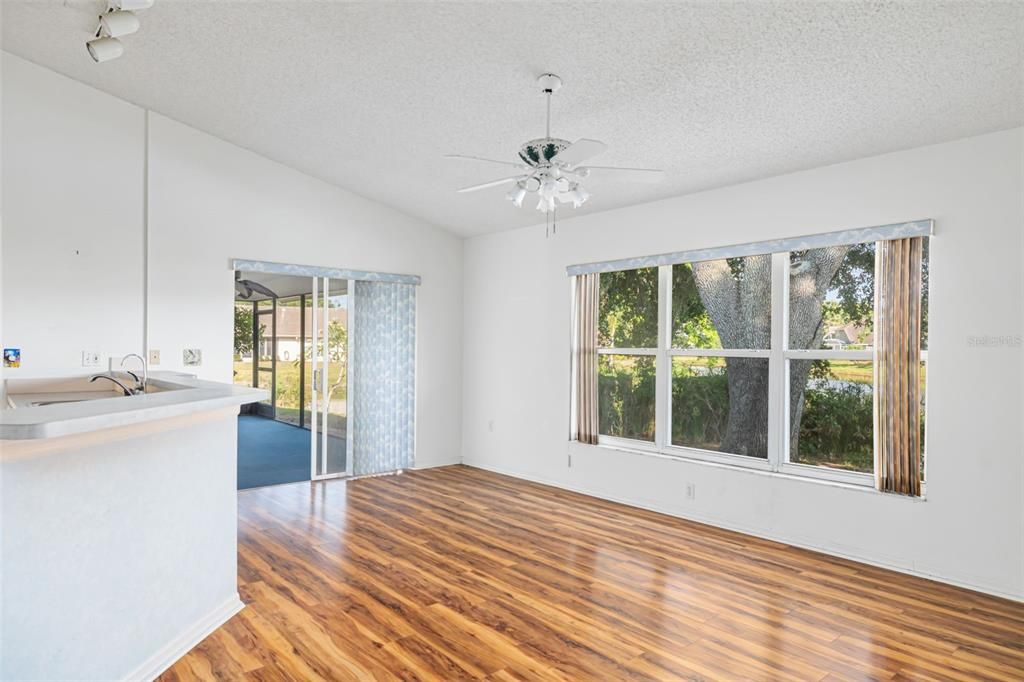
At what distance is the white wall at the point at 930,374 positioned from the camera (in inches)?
138

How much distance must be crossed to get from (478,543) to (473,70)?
123 inches

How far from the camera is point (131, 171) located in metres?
4.90

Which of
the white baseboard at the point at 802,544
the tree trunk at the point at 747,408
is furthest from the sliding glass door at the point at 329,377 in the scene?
the tree trunk at the point at 747,408

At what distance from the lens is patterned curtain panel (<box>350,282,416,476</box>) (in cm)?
636

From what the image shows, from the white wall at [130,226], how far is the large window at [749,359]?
116 inches

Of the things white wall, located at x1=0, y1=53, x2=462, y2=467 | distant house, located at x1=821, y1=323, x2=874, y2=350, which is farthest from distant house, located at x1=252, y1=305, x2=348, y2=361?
distant house, located at x1=821, y1=323, x2=874, y2=350

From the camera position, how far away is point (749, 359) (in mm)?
4738

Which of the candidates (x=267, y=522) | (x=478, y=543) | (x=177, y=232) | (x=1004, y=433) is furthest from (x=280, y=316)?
(x=1004, y=433)

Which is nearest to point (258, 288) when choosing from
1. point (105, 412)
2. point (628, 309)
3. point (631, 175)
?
point (628, 309)

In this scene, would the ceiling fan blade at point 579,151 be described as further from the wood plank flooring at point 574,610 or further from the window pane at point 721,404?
the window pane at point 721,404

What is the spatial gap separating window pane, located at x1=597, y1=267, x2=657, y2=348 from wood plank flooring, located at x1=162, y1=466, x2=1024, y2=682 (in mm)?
1673

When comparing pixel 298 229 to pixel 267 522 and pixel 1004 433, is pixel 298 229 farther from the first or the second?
pixel 1004 433

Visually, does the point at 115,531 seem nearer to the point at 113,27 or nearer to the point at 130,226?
the point at 113,27

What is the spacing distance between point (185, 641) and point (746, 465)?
154 inches
